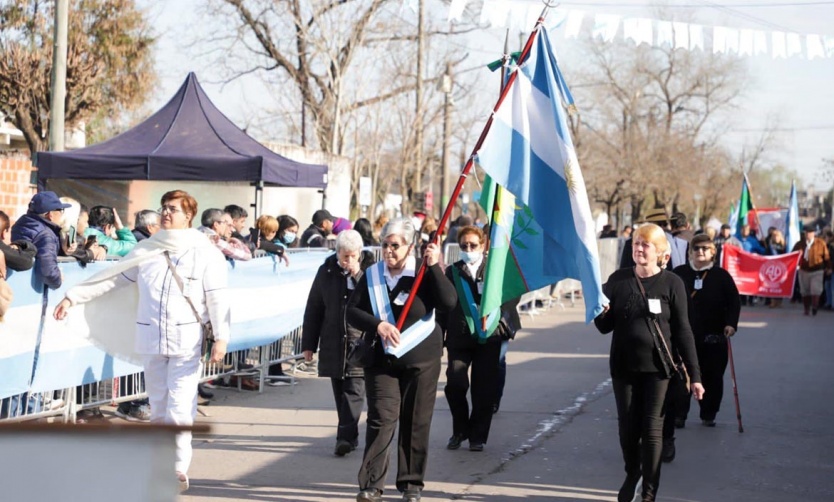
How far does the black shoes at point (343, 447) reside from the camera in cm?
893

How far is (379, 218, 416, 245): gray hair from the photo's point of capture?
7266 mm

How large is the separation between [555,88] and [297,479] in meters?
3.18

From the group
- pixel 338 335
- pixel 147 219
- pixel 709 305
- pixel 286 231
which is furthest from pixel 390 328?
pixel 286 231

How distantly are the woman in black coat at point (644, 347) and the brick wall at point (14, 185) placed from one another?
1498 centimetres

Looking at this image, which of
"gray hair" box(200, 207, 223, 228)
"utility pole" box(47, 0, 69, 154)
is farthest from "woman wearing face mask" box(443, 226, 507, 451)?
"utility pole" box(47, 0, 69, 154)

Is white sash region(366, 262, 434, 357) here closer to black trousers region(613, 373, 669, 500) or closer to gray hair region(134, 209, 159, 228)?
black trousers region(613, 373, 669, 500)

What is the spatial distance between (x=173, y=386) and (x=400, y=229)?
1.67 m

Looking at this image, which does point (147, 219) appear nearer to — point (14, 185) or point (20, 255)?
point (20, 255)

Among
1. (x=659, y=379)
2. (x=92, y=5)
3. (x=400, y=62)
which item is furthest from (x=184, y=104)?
(x=400, y=62)

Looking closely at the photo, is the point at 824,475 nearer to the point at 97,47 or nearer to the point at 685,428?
the point at 685,428

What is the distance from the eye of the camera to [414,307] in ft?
24.0

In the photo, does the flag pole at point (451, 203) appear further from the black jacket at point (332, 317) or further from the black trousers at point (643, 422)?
the black jacket at point (332, 317)

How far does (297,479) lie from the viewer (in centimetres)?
819

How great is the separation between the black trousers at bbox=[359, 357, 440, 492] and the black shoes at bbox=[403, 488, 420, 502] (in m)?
0.03
